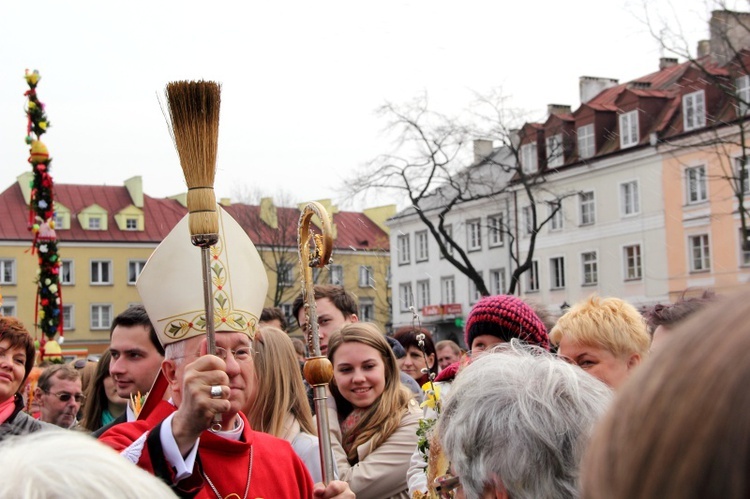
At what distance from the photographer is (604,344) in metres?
4.42

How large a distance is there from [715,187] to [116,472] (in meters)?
36.2

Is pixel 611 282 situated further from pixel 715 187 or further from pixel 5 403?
pixel 5 403

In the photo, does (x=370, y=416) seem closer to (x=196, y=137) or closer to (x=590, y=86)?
(x=196, y=137)

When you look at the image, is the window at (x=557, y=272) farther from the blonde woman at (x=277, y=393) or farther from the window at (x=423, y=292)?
the blonde woman at (x=277, y=393)

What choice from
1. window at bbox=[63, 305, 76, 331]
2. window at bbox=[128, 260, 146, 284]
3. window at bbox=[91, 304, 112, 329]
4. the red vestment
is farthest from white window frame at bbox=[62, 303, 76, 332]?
the red vestment

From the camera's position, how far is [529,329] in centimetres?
477

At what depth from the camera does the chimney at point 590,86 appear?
46.2 m

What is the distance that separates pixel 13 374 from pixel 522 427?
9.99ft

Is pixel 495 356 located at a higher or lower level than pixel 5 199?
lower

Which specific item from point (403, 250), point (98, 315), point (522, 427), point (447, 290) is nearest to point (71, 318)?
point (98, 315)

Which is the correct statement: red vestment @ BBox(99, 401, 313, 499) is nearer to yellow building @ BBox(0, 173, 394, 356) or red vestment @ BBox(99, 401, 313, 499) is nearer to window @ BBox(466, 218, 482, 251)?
window @ BBox(466, 218, 482, 251)

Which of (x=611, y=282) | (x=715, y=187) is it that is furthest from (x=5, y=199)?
(x=715, y=187)

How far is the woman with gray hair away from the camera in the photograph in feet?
7.63

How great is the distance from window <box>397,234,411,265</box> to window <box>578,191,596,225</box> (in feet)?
34.4
